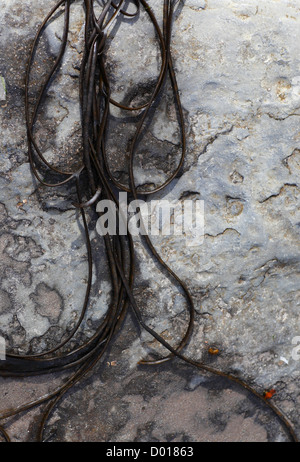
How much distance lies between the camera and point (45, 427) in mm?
1872

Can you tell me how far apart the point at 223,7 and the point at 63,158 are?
928 millimetres

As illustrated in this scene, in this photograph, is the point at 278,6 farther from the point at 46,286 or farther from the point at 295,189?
the point at 46,286

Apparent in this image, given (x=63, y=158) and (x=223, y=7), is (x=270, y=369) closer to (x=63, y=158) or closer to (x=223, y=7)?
(x=63, y=158)

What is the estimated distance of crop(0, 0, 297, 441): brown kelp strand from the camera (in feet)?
5.74

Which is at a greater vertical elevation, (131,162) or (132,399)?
(131,162)

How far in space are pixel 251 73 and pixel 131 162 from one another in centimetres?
63

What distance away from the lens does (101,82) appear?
1767 millimetres

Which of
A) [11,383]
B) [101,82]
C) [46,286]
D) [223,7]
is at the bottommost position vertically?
[11,383]

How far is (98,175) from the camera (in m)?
1.79

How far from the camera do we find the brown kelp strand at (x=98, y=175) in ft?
5.74
